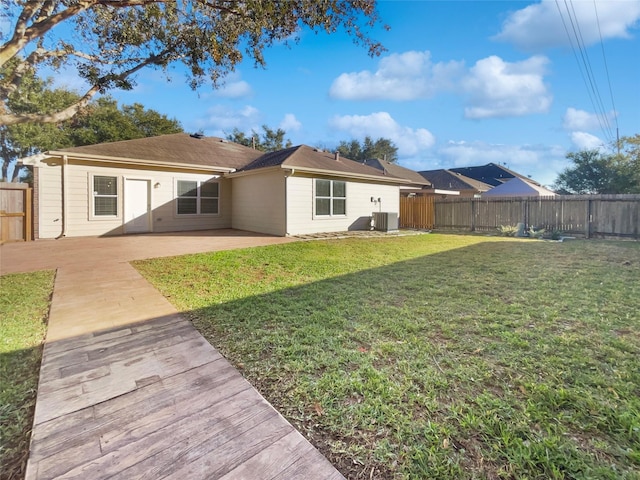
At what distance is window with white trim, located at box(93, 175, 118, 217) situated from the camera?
10.9m

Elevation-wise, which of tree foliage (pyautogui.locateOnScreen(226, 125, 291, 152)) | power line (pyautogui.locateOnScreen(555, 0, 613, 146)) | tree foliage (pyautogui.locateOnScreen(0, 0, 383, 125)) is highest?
tree foliage (pyautogui.locateOnScreen(226, 125, 291, 152))

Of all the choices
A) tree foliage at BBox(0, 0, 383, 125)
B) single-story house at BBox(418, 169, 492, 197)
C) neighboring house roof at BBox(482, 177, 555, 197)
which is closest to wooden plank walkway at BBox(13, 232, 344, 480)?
tree foliage at BBox(0, 0, 383, 125)

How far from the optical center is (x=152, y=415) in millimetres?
1970

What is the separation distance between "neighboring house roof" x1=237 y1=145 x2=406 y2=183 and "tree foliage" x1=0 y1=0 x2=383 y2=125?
12.7ft

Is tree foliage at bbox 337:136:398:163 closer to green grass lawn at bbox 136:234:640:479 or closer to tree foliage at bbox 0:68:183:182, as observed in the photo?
tree foliage at bbox 0:68:183:182

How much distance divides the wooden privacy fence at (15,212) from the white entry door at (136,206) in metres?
2.59

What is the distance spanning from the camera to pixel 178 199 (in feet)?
41.2

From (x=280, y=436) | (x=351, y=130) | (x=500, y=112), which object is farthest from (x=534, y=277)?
(x=351, y=130)

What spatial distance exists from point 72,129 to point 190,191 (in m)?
13.8

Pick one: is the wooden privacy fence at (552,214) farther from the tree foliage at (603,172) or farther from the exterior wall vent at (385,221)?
the tree foliage at (603,172)

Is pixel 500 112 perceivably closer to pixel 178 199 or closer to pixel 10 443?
pixel 178 199

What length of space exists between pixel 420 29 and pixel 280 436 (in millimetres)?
11896

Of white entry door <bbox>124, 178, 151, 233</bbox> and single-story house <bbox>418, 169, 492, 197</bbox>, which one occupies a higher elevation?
single-story house <bbox>418, 169, 492, 197</bbox>

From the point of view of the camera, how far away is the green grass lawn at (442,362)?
167cm
